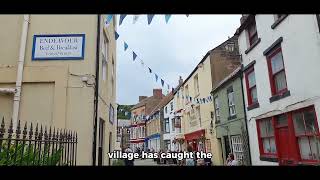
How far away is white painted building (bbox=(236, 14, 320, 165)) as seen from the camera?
7.70 meters

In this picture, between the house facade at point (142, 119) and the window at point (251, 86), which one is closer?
the window at point (251, 86)

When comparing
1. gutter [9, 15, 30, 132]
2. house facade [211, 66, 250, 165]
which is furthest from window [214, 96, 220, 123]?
gutter [9, 15, 30, 132]

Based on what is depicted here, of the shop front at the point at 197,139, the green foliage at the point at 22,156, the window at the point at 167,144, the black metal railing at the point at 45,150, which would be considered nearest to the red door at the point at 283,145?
the black metal railing at the point at 45,150

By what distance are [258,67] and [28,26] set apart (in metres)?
7.81

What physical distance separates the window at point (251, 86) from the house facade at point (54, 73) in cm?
681

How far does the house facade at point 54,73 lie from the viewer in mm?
6723

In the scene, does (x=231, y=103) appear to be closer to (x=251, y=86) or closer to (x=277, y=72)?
(x=251, y=86)

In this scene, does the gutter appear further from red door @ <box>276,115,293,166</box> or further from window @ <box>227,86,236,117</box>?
window @ <box>227,86,236,117</box>

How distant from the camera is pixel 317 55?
7.30 meters

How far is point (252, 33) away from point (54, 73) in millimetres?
8091

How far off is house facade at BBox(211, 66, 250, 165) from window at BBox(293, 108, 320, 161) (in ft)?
13.1

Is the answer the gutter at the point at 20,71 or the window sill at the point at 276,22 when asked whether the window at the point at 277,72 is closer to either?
the window sill at the point at 276,22

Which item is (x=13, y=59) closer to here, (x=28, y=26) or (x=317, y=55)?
(x=28, y=26)
